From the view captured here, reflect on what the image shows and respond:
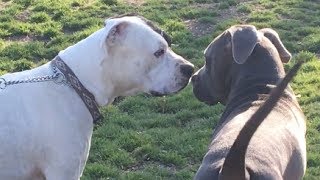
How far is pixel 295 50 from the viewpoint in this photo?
9.80m

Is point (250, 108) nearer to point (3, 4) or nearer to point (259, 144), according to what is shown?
point (259, 144)

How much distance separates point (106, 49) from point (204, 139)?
96.7 inches

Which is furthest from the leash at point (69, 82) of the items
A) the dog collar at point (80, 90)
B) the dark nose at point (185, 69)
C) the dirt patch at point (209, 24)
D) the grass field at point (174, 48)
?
the dirt patch at point (209, 24)

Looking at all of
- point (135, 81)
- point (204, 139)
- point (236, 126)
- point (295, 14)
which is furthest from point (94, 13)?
point (236, 126)

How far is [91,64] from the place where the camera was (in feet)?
16.6

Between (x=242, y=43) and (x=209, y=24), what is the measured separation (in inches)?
228

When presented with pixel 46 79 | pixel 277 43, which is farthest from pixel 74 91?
pixel 277 43

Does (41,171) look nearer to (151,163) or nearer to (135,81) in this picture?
(135,81)

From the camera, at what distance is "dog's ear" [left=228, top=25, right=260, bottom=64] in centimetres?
501

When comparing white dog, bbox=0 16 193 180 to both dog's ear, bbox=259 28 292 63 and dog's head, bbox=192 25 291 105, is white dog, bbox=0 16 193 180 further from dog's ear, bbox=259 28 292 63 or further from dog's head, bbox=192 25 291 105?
dog's ear, bbox=259 28 292 63

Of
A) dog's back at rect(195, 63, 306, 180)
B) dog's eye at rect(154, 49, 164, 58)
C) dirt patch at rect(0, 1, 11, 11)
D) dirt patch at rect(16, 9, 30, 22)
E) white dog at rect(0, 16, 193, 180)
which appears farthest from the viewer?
dirt patch at rect(0, 1, 11, 11)

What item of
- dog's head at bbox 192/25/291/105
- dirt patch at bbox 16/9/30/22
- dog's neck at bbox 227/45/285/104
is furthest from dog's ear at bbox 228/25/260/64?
dirt patch at bbox 16/9/30/22

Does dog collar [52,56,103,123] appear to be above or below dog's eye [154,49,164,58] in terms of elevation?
below

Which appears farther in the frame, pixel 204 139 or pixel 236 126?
pixel 204 139
